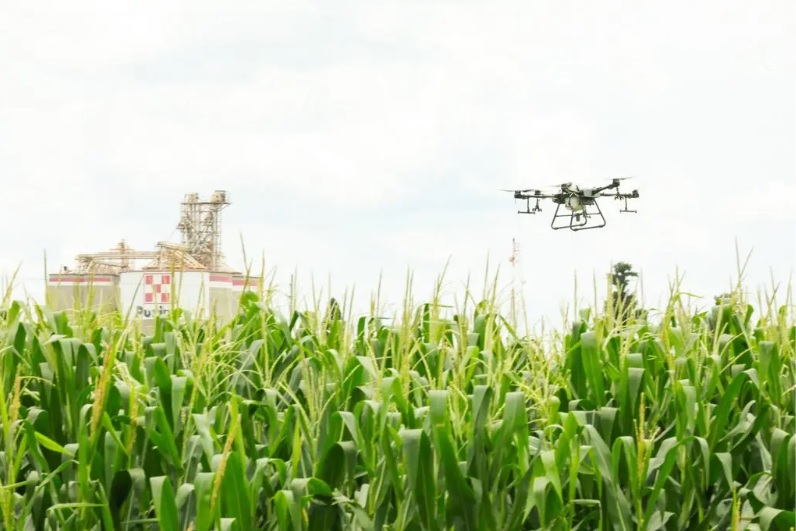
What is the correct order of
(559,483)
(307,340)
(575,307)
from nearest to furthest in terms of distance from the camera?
(559,483) < (575,307) < (307,340)

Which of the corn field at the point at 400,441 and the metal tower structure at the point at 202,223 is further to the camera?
the metal tower structure at the point at 202,223

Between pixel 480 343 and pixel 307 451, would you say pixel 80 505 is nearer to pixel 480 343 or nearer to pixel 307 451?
pixel 307 451

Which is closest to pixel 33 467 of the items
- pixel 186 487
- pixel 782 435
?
pixel 186 487

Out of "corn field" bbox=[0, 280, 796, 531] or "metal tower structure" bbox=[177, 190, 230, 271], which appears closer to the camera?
"corn field" bbox=[0, 280, 796, 531]

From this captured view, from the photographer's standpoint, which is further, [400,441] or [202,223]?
[202,223]
